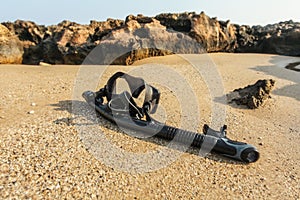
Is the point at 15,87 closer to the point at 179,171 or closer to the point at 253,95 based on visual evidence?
the point at 179,171

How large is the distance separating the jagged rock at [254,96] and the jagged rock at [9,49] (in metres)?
7.64

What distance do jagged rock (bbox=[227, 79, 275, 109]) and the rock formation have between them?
4371mm

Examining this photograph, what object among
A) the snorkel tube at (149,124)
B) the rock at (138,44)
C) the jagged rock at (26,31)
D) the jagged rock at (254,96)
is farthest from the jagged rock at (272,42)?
the snorkel tube at (149,124)

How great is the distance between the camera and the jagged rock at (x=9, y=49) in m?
8.91

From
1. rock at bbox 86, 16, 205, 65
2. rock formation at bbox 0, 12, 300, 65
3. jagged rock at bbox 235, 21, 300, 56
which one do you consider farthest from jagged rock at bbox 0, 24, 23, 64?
jagged rock at bbox 235, 21, 300, 56

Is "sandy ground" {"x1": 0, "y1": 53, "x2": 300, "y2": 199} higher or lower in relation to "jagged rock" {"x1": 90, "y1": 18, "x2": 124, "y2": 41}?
lower

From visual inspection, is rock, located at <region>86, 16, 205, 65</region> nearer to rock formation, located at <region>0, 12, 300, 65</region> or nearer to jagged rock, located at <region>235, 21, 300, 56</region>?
rock formation, located at <region>0, 12, 300, 65</region>

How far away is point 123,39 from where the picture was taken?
29.5 ft

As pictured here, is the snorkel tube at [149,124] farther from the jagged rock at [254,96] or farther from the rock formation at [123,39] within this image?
the rock formation at [123,39]

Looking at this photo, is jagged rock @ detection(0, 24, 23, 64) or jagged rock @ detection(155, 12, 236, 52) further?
jagged rock @ detection(155, 12, 236, 52)

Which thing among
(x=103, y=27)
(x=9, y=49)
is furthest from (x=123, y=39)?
(x=9, y=49)

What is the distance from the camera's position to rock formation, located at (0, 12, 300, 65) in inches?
352

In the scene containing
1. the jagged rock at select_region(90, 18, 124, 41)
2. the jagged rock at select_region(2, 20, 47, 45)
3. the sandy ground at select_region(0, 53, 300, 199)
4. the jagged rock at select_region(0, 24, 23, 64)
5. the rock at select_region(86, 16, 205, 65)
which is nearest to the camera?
the sandy ground at select_region(0, 53, 300, 199)

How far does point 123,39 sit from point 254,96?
209 inches
